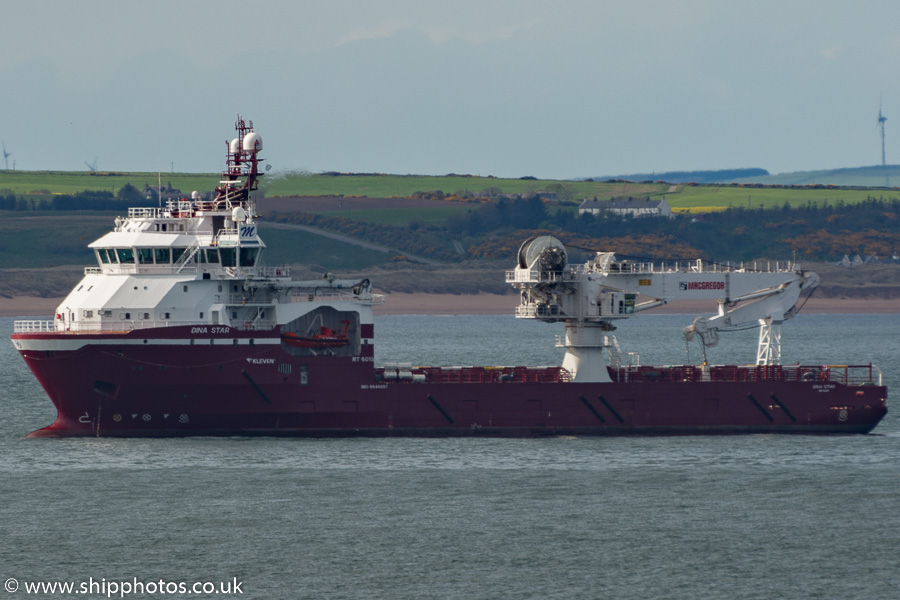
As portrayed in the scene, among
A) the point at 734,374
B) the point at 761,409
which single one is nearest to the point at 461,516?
the point at 761,409

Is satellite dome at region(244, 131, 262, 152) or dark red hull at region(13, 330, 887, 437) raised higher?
satellite dome at region(244, 131, 262, 152)

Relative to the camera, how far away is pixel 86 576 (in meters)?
32.5

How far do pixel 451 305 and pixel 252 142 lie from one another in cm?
9316

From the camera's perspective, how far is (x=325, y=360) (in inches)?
1909

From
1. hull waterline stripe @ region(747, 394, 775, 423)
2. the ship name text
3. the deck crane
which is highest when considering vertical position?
the deck crane

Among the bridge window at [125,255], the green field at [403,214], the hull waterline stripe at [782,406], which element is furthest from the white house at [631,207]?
the bridge window at [125,255]

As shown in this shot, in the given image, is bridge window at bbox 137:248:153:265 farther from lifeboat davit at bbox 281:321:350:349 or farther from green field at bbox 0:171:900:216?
green field at bbox 0:171:900:216

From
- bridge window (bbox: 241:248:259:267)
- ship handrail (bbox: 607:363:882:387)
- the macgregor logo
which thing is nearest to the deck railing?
ship handrail (bbox: 607:363:882:387)

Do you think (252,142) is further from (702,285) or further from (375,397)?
(702,285)

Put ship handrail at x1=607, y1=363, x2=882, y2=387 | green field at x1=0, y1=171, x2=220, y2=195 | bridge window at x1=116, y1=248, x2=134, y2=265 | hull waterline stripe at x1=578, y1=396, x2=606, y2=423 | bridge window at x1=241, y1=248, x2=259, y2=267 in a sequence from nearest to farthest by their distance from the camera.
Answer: bridge window at x1=116, y1=248, x2=134, y2=265
bridge window at x1=241, y1=248, x2=259, y2=267
hull waterline stripe at x1=578, y1=396, x2=606, y2=423
ship handrail at x1=607, y1=363, x2=882, y2=387
green field at x1=0, y1=171, x2=220, y2=195

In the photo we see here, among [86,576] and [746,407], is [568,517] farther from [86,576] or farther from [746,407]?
[746,407]

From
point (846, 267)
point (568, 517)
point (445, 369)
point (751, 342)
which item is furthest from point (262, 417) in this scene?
point (846, 267)

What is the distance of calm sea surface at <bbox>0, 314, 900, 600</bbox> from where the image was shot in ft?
107

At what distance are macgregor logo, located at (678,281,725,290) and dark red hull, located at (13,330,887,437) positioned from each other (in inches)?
130
